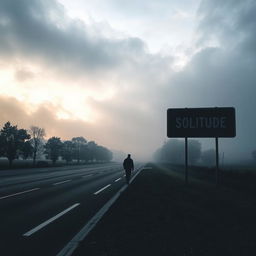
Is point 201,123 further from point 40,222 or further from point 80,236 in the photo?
point 80,236

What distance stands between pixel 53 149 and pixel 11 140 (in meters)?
24.7

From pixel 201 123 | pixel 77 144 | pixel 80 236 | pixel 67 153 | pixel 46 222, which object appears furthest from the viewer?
pixel 77 144

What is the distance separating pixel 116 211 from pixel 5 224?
3.28m

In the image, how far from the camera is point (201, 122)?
17281 millimetres

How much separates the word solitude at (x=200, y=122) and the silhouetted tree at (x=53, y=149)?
71536mm

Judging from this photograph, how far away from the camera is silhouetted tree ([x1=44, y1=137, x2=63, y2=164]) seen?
82.9 m

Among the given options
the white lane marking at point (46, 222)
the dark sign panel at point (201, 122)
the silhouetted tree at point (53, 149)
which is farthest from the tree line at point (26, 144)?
the white lane marking at point (46, 222)

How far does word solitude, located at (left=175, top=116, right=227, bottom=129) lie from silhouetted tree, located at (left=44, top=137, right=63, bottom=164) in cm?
7154

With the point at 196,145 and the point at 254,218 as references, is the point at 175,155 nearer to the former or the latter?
the point at 196,145

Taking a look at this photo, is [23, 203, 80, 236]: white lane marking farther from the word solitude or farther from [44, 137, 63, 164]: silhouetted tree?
[44, 137, 63, 164]: silhouetted tree

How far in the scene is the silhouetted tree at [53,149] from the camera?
82938 mm

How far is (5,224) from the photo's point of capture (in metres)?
6.36

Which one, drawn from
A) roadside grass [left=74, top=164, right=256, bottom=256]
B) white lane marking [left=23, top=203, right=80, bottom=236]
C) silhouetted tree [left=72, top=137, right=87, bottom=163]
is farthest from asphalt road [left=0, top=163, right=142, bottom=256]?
silhouetted tree [left=72, top=137, right=87, bottom=163]

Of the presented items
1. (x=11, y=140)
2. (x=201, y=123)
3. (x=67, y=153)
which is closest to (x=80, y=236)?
(x=201, y=123)
